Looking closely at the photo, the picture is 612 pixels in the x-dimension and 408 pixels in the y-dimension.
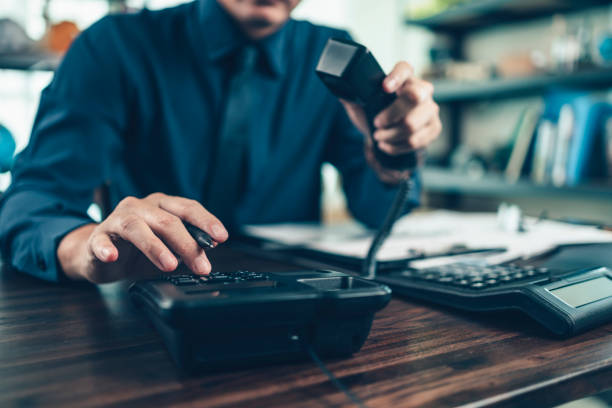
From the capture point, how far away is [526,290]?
44cm

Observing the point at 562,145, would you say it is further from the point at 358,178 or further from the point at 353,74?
the point at 353,74

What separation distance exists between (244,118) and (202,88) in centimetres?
13

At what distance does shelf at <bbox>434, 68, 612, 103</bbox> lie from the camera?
180 cm

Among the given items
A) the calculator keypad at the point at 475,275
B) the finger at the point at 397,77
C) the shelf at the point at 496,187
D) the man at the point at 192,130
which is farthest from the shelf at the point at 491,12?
the calculator keypad at the point at 475,275

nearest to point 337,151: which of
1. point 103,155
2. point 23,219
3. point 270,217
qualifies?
point 270,217

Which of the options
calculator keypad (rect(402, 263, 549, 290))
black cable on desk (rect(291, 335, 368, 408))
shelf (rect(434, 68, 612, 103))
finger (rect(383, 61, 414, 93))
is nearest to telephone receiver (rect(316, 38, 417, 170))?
finger (rect(383, 61, 414, 93))

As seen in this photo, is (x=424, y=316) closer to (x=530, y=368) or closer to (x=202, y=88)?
(x=530, y=368)

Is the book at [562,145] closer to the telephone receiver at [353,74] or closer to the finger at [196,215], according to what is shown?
the telephone receiver at [353,74]

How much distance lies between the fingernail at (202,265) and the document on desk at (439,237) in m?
0.27

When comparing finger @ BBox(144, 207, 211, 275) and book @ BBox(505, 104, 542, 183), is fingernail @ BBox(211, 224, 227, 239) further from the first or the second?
book @ BBox(505, 104, 542, 183)

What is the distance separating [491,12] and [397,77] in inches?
72.9

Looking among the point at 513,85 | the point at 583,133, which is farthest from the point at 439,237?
the point at 513,85

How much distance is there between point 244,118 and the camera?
0.97m

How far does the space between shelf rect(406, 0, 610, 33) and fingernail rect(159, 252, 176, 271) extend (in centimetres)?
201
